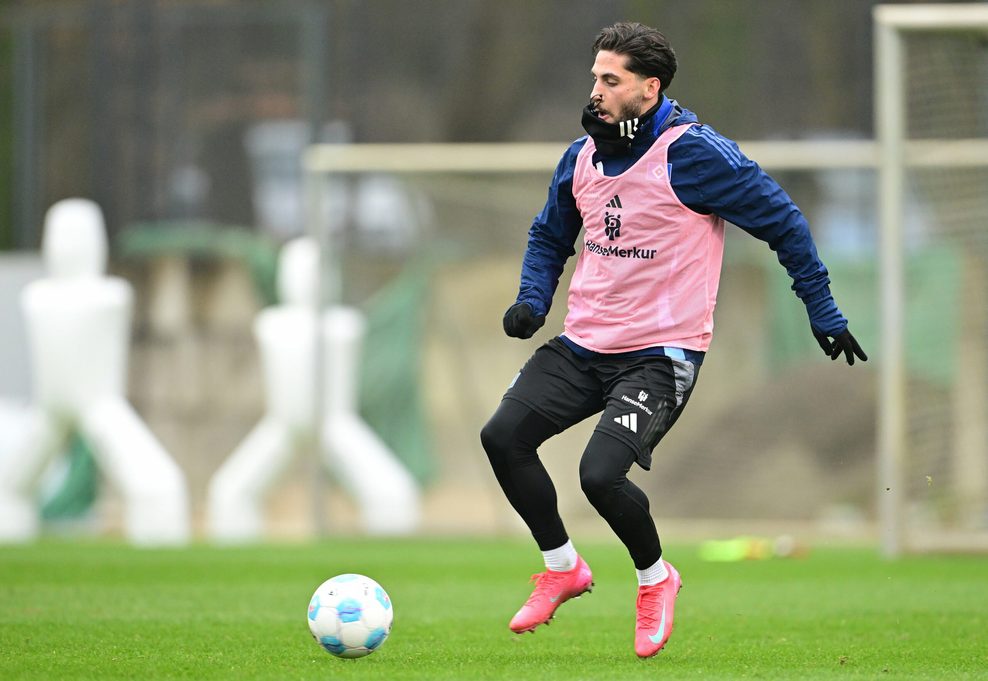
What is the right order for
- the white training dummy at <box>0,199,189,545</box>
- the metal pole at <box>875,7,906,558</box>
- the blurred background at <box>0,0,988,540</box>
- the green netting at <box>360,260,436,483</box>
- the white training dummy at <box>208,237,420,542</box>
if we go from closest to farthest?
1. the metal pole at <box>875,7,906,558</box>
2. the blurred background at <box>0,0,988,540</box>
3. the white training dummy at <box>208,237,420,542</box>
4. the white training dummy at <box>0,199,189,545</box>
5. the green netting at <box>360,260,436,483</box>

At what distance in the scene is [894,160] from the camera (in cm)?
1105

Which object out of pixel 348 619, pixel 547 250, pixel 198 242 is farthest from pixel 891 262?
pixel 198 242

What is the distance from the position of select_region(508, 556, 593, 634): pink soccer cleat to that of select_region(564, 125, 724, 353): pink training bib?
739 mm

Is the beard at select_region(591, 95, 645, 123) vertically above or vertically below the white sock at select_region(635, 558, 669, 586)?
above

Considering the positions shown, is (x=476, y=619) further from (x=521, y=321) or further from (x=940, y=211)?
(x=940, y=211)

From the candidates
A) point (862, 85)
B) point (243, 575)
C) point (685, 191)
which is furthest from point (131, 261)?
point (685, 191)

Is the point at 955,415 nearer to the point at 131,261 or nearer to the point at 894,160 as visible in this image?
the point at 894,160

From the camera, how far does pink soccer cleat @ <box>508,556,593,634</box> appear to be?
5719mm

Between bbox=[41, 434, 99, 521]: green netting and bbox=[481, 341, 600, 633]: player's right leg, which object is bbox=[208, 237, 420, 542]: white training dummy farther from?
bbox=[481, 341, 600, 633]: player's right leg

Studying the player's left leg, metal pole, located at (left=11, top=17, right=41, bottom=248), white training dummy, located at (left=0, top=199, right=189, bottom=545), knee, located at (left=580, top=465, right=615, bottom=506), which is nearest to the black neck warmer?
the player's left leg

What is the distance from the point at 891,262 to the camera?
1099cm

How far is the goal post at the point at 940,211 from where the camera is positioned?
35.9 ft

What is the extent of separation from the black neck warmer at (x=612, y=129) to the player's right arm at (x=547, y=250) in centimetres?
17

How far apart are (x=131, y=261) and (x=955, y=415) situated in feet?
35.1
